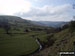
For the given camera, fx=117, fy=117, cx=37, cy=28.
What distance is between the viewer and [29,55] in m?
23.6

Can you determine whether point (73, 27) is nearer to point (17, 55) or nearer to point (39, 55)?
point (39, 55)

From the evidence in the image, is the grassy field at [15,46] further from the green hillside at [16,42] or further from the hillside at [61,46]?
the hillside at [61,46]

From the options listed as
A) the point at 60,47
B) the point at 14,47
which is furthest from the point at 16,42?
the point at 60,47

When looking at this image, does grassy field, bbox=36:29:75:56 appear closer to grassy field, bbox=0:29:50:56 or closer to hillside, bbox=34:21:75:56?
hillside, bbox=34:21:75:56

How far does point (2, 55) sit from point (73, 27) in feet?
61.3

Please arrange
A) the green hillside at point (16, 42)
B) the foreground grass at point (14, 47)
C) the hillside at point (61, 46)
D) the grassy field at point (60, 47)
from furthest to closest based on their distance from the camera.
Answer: the green hillside at point (16, 42) < the foreground grass at point (14, 47) < the hillside at point (61, 46) < the grassy field at point (60, 47)

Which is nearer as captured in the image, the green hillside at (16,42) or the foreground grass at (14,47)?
the foreground grass at (14,47)

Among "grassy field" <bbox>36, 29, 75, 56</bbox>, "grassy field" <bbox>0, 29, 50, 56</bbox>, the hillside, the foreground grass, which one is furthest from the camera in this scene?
"grassy field" <bbox>0, 29, 50, 56</bbox>

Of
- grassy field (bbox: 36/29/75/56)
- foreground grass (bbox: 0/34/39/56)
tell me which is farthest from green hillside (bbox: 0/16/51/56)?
grassy field (bbox: 36/29/75/56)

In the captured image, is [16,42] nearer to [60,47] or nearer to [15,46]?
[15,46]

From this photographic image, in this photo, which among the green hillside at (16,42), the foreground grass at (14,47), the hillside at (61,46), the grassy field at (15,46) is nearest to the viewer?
the hillside at (61,46)

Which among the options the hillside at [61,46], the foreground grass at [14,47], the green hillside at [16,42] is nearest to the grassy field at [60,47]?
the hillside at [61,46]

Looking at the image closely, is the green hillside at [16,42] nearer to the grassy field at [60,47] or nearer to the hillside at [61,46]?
the hillside at [61,46]

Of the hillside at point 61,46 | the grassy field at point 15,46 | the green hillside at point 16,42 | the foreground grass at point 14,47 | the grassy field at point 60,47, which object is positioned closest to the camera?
the grassy field at point 60,47
